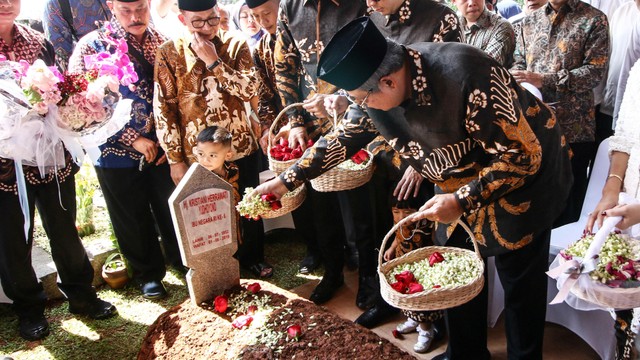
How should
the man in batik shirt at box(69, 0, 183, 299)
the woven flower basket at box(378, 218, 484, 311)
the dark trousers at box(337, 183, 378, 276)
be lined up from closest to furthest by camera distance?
the woven flower basket at box(378, 218, 484, 311), the man in batik shirt at box(69, 0, 183, 299), the dark trousers at box(337, 183, 378, 276)

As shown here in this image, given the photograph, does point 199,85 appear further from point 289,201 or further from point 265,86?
point 289,201

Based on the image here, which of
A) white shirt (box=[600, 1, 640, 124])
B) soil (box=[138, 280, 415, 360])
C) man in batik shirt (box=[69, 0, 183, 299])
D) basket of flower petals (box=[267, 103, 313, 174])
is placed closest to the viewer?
soil (box=[138, 280, 415, 360])

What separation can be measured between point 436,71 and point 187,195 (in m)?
1.32

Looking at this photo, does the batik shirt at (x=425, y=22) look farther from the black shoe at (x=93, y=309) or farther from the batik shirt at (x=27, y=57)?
the black shoe at (x=93, y=309)

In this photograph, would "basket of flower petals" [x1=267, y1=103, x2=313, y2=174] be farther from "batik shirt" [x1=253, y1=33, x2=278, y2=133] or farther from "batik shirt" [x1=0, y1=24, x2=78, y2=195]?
"batik shirt" [x1=0, y1=24, x2=78, y2=195]

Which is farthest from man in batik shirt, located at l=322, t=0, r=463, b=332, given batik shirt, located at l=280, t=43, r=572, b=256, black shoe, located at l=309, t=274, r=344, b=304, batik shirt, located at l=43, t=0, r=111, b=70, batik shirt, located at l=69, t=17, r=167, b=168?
batik shirt, located at l=43, t=0, r=111, b=70

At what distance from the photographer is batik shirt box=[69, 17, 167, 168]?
3.52m

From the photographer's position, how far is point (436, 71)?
211 centimetres

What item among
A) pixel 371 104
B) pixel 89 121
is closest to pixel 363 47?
pixel 371 104

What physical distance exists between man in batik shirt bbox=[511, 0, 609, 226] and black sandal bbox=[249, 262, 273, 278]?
86.7 inches

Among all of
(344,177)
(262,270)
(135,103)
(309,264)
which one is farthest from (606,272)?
(135,103)

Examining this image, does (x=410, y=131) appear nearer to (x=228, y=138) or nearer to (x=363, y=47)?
(x=363, y=47)

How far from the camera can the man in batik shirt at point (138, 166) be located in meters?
3.45

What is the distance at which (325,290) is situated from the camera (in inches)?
155
